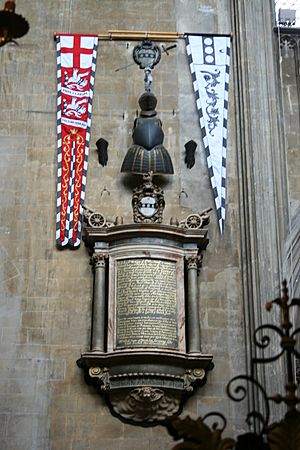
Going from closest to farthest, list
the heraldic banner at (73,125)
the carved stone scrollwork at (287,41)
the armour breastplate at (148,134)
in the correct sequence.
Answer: the heraldic banner at (73,125)
the armour breastplate at (148,134)
the carved stone scrollwork at (287,41)

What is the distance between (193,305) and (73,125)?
11.2ft

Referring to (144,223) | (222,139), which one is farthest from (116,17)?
(144,223)

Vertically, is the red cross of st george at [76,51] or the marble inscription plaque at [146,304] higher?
the red cross of st george at [76,51]

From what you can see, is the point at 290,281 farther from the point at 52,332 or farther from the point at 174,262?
the point at 52,332

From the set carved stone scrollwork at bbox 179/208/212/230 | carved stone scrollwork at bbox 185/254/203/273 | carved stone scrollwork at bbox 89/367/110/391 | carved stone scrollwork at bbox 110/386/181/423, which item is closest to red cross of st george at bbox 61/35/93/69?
carved stone scrollwork at bbox 179/208/212/230

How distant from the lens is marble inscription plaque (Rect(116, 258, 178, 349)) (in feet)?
34.6

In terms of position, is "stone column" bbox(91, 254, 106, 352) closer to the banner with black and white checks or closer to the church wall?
the church wall

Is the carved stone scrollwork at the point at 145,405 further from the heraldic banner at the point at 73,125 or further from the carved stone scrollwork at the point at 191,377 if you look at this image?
the heraldic banner at the point at 73,125

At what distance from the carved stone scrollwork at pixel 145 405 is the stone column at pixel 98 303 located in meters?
0.70

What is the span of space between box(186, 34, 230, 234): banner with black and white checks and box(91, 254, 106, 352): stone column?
1933 mm

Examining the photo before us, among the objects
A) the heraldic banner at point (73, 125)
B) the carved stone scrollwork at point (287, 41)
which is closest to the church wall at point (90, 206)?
the heraldic banner at point (73, 125)

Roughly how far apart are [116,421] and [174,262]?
233 cm

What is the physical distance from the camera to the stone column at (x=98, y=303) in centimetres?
1059

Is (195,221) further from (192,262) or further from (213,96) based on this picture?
(213,96)
